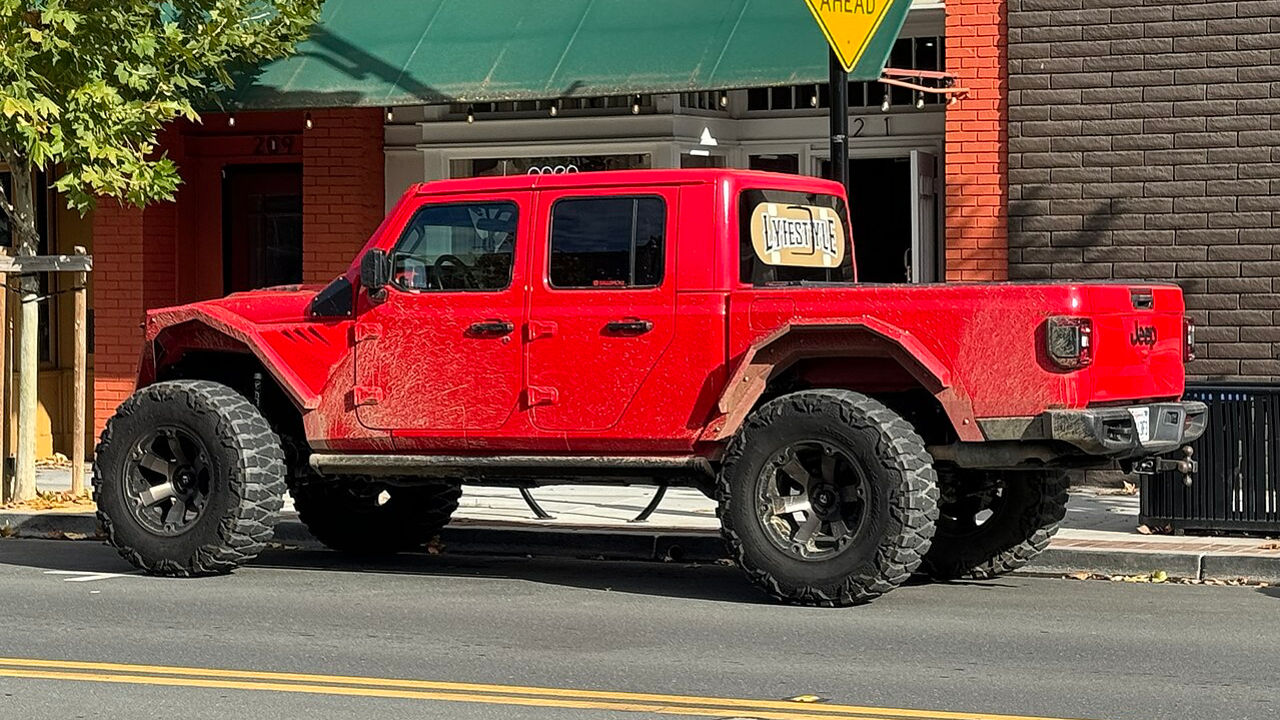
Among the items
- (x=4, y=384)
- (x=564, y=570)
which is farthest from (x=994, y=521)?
(x=4, y=384)

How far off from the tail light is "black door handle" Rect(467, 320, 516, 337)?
283 cm

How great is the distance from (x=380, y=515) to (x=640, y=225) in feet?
9.82

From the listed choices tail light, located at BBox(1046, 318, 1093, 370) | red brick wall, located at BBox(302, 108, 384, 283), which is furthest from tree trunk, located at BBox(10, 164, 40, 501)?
tail light, located at BBox(1046, 318, 1093, 370)

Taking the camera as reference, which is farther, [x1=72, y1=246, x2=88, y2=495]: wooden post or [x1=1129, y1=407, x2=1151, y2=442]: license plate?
[x1=72, y1=246, x2=88, y2=495]: wooden post

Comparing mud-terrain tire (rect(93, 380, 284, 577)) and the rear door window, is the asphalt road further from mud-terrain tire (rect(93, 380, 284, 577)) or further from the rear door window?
the rear door window

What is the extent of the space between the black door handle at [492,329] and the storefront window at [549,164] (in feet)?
20.3

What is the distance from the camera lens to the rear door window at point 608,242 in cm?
1078

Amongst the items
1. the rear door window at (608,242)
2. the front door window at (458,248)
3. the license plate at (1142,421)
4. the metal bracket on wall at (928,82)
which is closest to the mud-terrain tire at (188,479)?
the front door window at (458,248)

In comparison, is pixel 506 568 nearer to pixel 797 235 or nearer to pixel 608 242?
pixel 608 242

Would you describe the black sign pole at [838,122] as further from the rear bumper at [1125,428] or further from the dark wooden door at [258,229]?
the dark wooden door at [258,229]

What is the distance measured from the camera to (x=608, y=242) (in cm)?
1091

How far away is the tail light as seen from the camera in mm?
9719

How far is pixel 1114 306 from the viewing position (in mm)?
9969

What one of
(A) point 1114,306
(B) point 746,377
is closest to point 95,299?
(B) point 746,377
